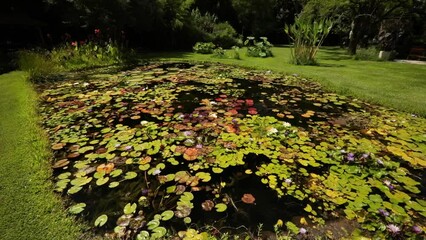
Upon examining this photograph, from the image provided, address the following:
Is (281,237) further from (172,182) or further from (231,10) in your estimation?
(231,10)

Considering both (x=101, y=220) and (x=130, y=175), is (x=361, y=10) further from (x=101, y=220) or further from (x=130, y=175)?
(x=101, y=220)

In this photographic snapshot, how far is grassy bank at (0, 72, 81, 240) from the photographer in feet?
5.14

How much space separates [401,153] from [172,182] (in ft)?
7.52

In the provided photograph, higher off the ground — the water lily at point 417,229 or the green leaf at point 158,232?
the water lily at point 417,229

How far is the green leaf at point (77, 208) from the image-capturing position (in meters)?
1.76

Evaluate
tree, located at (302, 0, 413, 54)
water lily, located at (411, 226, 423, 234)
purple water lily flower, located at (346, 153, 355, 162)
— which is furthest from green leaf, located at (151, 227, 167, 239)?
tree, located at (302, 0, 413, 54)

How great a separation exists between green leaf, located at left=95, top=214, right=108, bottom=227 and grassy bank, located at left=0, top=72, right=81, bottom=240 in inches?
4.7

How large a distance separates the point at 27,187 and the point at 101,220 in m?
0.75

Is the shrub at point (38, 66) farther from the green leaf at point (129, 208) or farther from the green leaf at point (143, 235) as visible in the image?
the green leaf at point (143, 235)

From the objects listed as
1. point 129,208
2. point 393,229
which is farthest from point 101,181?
point 393,229

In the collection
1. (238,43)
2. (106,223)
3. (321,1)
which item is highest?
(321,1)

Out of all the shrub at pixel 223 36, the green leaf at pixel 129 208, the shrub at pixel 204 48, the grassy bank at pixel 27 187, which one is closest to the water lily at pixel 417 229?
the green leaf at pixel 129 208

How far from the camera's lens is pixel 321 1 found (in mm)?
11008

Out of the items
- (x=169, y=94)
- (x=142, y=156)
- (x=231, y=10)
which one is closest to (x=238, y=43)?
(x=231, y=10)
